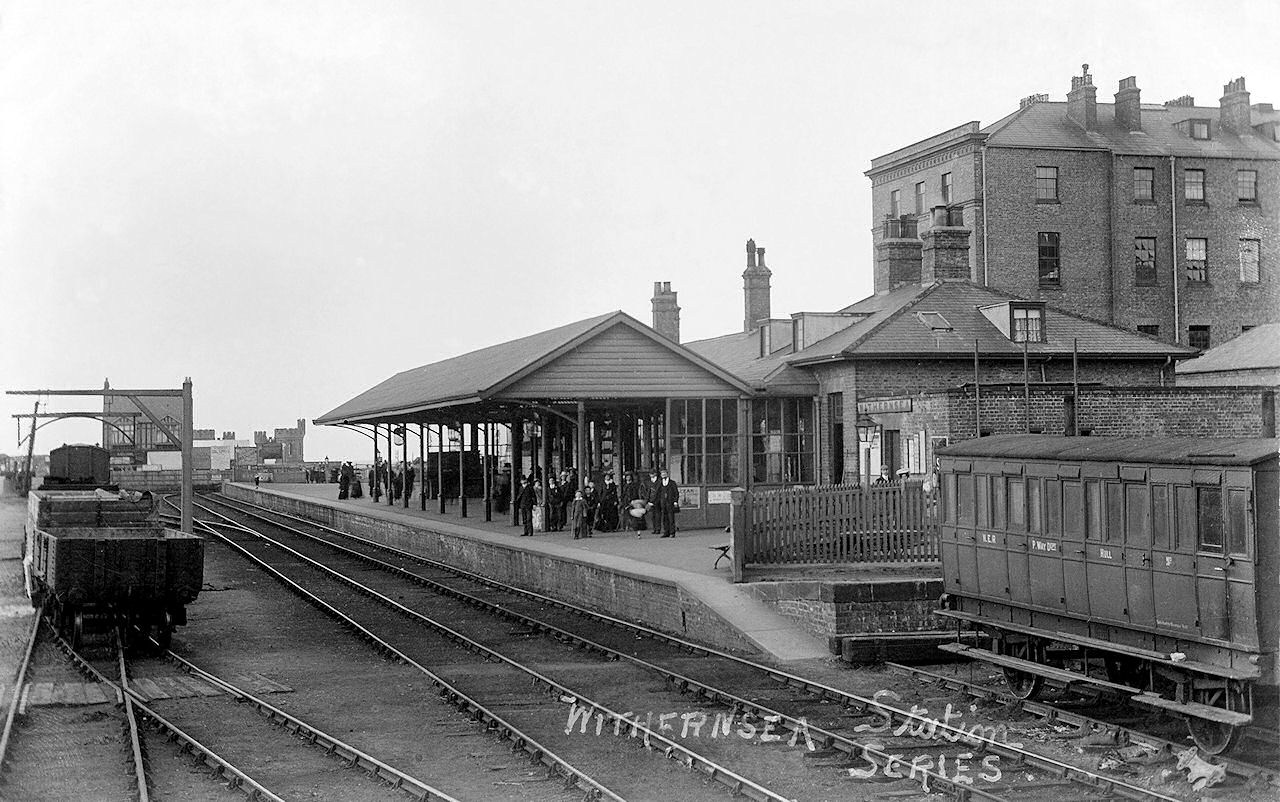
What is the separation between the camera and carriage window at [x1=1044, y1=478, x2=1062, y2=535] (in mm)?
13023

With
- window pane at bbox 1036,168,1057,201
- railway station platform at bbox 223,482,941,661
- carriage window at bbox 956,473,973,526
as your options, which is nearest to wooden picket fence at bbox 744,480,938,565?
railway station platform at bbox 223,482,941,661

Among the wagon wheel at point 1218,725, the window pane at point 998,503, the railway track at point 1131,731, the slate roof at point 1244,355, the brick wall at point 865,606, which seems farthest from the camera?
the slate roof at point 1244,355

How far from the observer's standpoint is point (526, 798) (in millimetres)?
9852

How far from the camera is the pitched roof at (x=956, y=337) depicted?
2873 cm

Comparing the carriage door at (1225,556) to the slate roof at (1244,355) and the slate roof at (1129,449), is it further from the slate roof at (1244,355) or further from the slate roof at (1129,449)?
the slate roof at (1244,355)

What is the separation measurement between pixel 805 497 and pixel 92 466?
1926cm

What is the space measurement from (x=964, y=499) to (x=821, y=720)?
3633mm

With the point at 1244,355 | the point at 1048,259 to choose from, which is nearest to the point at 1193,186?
the point at 1048,259

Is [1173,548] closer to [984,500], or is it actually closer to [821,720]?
[984,500]

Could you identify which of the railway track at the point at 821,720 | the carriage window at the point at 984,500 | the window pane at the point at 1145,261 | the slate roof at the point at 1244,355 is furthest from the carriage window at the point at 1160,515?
the window pane at the point at 1145,261

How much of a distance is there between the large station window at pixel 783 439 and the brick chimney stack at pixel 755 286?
1383 cm

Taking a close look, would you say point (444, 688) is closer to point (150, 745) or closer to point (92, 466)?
point (150, 745)

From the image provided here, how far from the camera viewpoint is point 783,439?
1199 inches

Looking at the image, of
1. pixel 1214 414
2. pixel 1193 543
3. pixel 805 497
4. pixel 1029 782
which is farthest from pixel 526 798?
pixel 1214 414
